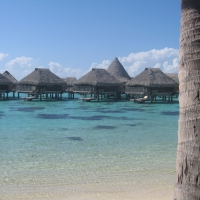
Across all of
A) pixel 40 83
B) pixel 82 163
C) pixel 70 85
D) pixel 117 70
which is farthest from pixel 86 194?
pixel 117 70

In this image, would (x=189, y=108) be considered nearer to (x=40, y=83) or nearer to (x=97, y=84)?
(x=97, y=84)

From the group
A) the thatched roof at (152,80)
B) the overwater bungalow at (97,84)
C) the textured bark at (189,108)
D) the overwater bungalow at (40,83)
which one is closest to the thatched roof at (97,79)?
the overwater bungalow at (97,84)

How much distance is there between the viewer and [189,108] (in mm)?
2213

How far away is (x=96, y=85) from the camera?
33250 millimetres

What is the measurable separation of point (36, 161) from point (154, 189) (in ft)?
11.2

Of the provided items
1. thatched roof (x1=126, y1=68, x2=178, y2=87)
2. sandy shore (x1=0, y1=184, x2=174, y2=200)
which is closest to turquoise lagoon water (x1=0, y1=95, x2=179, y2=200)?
sandy shore (x1=0, y1=184, x2=174, y2=200)

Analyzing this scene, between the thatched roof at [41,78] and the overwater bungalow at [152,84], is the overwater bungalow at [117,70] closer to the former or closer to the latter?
the overwater bungalow at [152,84]

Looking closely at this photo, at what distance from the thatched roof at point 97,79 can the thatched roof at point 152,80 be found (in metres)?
2.58

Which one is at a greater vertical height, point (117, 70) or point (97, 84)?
point (117, 70)

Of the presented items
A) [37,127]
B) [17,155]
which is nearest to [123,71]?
[37,127]

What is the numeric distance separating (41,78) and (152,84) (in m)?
12.2

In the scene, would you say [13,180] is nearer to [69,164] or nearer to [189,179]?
[69,164]

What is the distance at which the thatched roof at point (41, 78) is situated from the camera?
33500 millimetres

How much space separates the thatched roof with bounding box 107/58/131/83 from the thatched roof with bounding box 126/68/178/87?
406 inches
